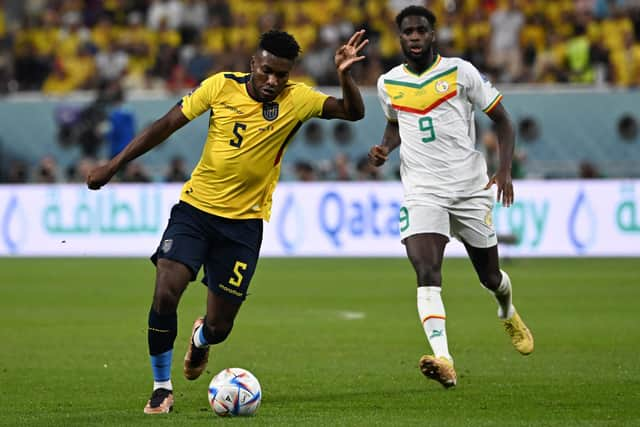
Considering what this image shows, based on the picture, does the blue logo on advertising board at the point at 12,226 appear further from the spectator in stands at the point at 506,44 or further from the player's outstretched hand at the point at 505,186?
the player's outstretched hand at the point at 505,186

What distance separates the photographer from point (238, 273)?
8523 millimetres

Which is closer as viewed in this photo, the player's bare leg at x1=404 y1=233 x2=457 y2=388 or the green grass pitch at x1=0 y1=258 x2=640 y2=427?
the green grass pitch at x1=0 y1=258 x2=640 y2=427

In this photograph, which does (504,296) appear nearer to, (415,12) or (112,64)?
(415,12)

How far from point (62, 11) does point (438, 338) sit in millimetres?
25276

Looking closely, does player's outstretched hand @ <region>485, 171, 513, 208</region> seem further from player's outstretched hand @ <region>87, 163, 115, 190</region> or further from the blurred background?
the blurred background

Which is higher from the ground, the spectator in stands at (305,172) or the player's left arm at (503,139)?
the player's left arm at (503,139)

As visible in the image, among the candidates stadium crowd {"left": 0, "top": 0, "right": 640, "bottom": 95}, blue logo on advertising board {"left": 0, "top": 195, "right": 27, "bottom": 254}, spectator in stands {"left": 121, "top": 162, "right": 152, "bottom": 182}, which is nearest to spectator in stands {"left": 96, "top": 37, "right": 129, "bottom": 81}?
stadium crowd {"left": 0, "top": 0, "right": 640, "bottom": 95}

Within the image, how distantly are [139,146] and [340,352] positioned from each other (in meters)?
3.72

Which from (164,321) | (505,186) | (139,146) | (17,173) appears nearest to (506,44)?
(17,173)

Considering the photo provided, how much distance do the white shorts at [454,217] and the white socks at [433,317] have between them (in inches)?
20.6

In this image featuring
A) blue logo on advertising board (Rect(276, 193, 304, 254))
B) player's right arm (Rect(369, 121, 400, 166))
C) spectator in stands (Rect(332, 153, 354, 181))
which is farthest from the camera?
spectator in stands (Rect(332, 153, 354, 181))

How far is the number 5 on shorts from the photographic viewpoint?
27.9ft

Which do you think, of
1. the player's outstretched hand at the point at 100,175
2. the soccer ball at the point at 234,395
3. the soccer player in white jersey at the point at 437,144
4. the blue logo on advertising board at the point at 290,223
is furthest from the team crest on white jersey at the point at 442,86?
the blue logo on advertising board at the point at 290,223

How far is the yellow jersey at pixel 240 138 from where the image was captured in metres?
8.43
